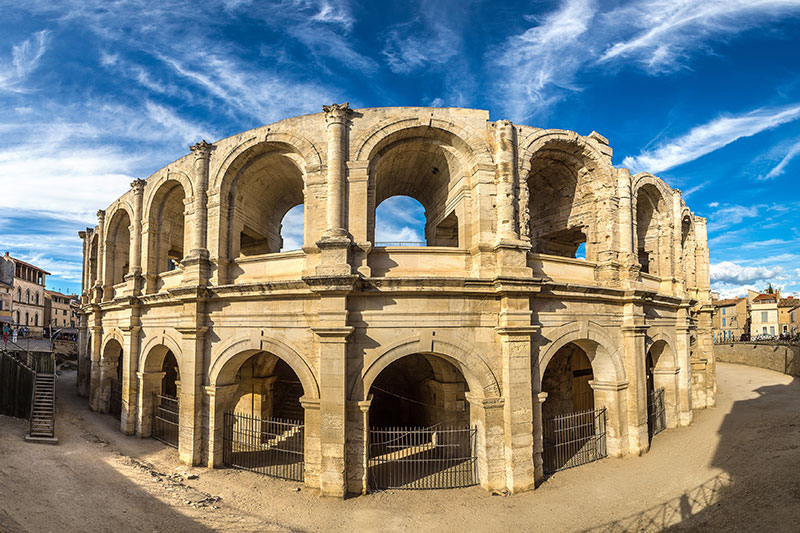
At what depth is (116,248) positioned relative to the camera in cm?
2014

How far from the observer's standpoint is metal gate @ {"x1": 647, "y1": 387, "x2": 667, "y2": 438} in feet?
50.5

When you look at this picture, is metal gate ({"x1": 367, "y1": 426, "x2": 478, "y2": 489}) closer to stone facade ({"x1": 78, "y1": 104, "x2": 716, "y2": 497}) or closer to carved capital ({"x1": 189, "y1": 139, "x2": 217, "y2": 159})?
stone facade ({"x1": 78, "y1": 104, "x2": 716, "y2": 497})

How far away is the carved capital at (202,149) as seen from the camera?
13.6m

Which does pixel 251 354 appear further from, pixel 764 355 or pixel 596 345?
pixel 764 355

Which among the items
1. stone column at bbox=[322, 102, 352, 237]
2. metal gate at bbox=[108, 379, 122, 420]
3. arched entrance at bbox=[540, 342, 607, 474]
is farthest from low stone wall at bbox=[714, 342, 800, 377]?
metal gate at bbox=[108, 379, 122, 420]

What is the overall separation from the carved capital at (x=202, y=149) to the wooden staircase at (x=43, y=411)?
37.3ft

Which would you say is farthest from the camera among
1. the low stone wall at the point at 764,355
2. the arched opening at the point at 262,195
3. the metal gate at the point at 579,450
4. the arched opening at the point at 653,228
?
the low stone wall at the point at 764,355

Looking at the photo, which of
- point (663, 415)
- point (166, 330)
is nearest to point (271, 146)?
point (166, 330)

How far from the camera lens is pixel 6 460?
38.9 ft

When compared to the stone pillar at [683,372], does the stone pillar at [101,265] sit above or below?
above

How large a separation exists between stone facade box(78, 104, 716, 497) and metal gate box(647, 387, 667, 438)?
283mm

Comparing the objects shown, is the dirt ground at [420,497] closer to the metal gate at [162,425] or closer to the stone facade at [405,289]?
the stone facade at [405,289]

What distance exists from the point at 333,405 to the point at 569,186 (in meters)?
11.5

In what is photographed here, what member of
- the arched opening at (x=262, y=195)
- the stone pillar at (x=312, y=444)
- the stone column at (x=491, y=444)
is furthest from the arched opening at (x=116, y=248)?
the stone column at (x=491, y=444)
